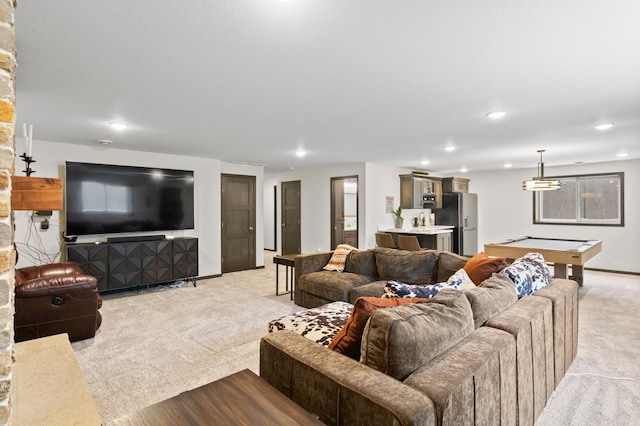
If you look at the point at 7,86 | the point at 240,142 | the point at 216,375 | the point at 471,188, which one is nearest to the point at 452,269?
the point at 216,375

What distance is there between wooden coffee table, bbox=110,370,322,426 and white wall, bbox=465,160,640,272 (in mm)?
8255

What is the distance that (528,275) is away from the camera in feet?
8.57

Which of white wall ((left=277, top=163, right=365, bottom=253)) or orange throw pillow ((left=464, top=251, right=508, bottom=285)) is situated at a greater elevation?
white wall ((left=277, top=163, right=365, bottom=253))

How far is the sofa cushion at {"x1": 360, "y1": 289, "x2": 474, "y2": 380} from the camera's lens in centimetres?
137

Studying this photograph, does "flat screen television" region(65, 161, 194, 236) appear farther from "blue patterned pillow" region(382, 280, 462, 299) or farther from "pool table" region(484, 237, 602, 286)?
"pool table" region(484, 237, 602, 286)

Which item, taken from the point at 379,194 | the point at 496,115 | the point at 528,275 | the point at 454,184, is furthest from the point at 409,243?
the point at 528,275

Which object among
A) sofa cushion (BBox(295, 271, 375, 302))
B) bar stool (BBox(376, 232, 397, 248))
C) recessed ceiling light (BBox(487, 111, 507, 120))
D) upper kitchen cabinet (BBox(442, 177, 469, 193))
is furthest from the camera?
upper kitchen cabinet (BBox(442, 177, 469, 193))

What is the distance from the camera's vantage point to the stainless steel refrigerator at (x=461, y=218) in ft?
26.5

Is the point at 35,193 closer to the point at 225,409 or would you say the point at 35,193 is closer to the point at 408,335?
the point at 225,409

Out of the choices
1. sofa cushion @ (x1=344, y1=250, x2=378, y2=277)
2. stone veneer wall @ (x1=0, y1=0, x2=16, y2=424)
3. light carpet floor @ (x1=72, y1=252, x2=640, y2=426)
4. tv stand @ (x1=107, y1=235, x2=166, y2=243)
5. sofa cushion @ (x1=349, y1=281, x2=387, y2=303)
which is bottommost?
light carpet floor @ (x1=72, y1=252, x2=640, y2=426)

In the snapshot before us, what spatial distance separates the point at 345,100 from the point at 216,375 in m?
2.52

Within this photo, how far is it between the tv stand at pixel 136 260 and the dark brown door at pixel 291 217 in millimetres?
3174

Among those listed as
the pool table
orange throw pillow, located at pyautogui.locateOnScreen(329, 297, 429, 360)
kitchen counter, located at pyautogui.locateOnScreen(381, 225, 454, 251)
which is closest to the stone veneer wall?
orange throw pillow, located at pyautogui.locateOnScreen(329, 297, 429, 360)

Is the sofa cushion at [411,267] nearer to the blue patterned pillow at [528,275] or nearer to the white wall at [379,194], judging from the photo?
the blue patterned pillow at [528,275]
